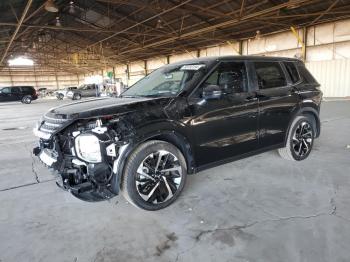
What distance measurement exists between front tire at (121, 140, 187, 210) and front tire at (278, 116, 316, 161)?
2046mm

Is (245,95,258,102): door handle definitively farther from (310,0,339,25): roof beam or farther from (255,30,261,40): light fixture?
(255,30,261,40): light fixture

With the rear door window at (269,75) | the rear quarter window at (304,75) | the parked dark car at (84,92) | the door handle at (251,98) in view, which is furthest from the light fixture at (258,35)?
the parked dark car at (84,92)

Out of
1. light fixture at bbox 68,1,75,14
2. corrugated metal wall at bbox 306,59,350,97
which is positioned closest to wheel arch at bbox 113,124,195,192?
corrugated metal wall at bbox 306,59,350,97

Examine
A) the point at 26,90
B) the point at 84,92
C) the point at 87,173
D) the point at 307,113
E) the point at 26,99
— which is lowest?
the point at 87,173

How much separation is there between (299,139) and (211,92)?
2091 millimetres

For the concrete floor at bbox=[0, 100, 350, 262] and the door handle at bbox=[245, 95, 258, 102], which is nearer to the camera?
the concrete floor at bbox=[0, 100, 350, 262]

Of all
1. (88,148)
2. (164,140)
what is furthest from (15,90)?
(164,140)

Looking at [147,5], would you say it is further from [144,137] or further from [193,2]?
[144,137]

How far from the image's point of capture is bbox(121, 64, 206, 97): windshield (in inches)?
126

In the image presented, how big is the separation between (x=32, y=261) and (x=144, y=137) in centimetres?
137

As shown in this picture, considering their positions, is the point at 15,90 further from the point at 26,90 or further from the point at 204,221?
the point at 204,221

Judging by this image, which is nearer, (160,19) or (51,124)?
(51,124)

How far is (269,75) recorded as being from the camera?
392cm

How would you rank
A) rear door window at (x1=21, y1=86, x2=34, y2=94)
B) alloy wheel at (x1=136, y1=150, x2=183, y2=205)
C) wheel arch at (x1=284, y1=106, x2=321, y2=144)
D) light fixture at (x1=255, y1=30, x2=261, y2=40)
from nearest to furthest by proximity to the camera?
1. alloy wheel at (x1=136, y1=150, x2=183, y2=205)
2. wheel arch at (x1=284, y1=106, x2=321, y2=144)
3. light fixture at (x1=255, y1=30, x2=261, y2=40)
4. rear door window at (x1=21, y1=86, x2=34, y2=94)
